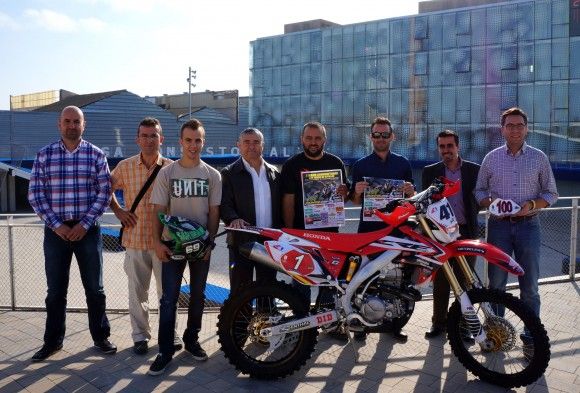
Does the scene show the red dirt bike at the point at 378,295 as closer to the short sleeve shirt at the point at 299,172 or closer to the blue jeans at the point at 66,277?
the short sleeve shirt at the point at 299,172

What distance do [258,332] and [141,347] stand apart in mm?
1121

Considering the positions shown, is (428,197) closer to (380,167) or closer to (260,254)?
(380,167)

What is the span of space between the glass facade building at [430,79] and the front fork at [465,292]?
34201 mm

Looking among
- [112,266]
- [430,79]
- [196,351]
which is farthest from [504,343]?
[430,79]

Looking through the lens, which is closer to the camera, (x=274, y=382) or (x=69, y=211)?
(x=274, y=382)

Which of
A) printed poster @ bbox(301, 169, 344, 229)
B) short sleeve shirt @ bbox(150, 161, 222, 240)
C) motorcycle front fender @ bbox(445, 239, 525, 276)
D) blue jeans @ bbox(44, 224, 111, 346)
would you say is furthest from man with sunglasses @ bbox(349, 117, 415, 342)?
blue jeans @ bbox(44, 224, 111, 346)

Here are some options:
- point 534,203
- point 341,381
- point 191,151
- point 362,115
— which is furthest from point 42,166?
point 362,115

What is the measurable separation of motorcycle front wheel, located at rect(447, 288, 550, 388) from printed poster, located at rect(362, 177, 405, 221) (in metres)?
1.13

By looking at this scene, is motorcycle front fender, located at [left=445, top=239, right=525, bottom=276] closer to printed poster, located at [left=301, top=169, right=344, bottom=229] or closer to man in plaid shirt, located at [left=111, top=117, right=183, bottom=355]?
printed poster, located at [left=301, top=169, right=344, bottom=229]

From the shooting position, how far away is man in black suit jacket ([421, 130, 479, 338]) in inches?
199

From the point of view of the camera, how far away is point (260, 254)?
167 inches

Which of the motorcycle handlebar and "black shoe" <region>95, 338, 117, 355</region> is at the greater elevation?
the motorcycle handlebar

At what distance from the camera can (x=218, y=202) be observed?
4.56 metres

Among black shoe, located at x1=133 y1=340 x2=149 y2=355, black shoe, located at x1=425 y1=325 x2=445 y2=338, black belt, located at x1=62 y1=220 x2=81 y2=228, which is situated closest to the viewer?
black belt, located at x1=62 y1=220 x2=81 y2=228
